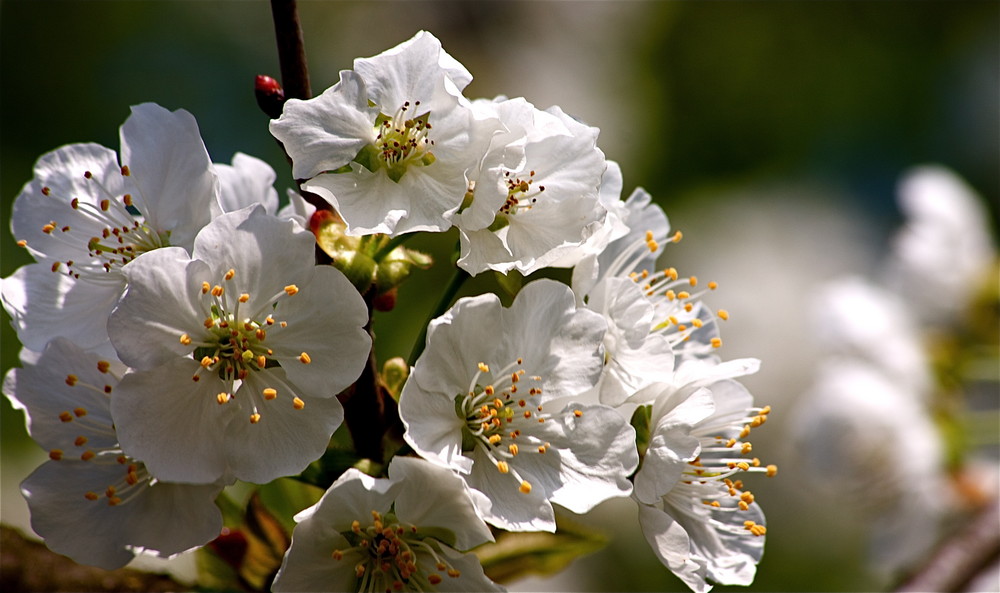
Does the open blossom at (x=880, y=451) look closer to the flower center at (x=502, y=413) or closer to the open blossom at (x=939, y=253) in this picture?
the open blossom at (x=939, y=253)

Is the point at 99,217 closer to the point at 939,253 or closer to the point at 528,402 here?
the point at 528,402

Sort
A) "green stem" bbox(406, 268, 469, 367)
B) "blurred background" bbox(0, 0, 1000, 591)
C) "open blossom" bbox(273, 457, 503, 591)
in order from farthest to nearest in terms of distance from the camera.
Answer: "blurred background" bbox(0, 0, 1000, 591) → "green stem" bbox(406, 268, 469, 367) → "open blossom" bbox(273, 457, 503, 591)

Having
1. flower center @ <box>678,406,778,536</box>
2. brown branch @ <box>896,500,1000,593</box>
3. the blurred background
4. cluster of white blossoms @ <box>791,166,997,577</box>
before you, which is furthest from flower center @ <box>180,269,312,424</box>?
the blurred background

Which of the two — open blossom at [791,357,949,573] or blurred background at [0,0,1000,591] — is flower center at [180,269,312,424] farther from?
blurred background at [0,0,1000,591]

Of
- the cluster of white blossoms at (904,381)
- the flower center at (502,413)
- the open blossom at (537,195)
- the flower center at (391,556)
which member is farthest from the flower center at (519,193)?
the cluster of white blossoms at (904,381)

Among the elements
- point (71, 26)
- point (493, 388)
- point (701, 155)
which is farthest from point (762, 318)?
point (493, 388)
